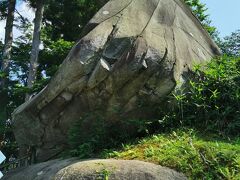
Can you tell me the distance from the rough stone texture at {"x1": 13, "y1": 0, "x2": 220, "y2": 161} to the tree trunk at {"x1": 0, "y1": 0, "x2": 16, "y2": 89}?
9839 millimetres

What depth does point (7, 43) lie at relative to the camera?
63.7ft

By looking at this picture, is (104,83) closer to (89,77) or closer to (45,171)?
(89,77)

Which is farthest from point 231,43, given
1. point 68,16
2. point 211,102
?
point 211,102

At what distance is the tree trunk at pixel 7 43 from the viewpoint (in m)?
18.7

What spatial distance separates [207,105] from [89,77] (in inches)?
85.8

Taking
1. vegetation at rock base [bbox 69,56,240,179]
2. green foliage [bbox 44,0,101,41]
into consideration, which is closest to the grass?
vegetation at rock base [bbox 69,56,240,179]

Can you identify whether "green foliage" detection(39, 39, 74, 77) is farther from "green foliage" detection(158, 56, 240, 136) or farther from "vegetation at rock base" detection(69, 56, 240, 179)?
"green foliage" detection(158, 56, 240, 136)

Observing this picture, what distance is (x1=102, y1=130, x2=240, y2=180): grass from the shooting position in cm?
604

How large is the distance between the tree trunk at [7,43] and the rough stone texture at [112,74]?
32.3ft

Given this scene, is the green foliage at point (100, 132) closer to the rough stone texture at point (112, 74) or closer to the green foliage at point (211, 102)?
the rough stone texture at point (112, 74)

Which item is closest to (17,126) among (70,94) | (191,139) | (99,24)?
(70,94)

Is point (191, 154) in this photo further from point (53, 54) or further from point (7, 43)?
point (7, 43)

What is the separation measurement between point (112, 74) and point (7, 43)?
12.5 metres

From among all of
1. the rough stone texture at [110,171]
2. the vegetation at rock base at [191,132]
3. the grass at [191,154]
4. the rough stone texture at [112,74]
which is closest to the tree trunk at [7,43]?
the rough stone texture at [112,74]
